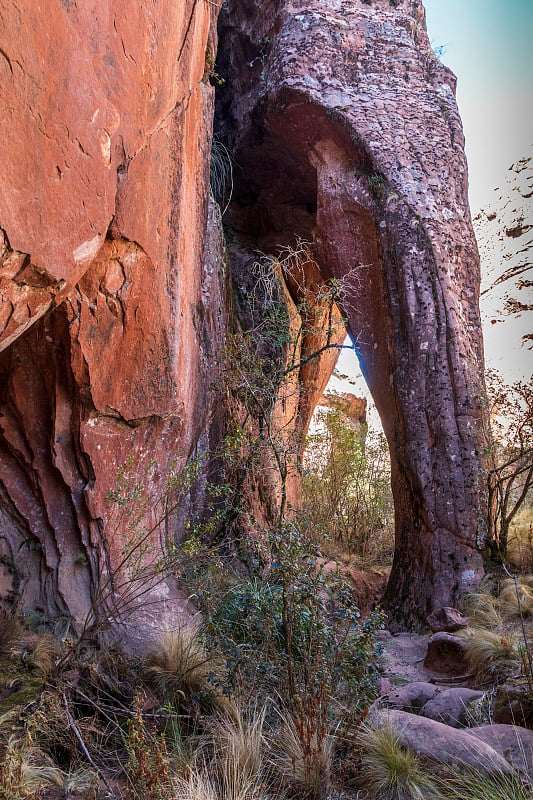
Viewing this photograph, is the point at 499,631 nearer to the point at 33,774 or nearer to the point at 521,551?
the point at 521,551

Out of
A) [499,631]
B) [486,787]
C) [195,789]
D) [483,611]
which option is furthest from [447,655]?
[195,789]

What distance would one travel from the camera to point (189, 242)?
18.3 ft

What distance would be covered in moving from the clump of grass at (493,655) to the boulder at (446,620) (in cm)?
91

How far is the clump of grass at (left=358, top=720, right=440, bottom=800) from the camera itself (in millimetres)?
2775

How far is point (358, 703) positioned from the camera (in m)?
3.19

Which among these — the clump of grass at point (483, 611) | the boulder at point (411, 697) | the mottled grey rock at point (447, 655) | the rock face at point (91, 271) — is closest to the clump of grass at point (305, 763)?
the boulder at point (411, 697)

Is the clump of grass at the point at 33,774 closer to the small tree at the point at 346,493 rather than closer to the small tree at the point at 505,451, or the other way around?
the small tree at the point at 505,451

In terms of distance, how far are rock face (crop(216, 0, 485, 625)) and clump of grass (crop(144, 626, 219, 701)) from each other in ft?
10.6

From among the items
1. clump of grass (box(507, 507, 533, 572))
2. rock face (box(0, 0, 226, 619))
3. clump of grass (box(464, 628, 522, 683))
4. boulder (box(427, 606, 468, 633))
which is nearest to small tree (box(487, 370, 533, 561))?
clump of grass (box(507, 507, 533, 572))

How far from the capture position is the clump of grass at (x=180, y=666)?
→ 3701mm

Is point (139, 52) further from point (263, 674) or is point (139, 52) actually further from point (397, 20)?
point (397, 20)

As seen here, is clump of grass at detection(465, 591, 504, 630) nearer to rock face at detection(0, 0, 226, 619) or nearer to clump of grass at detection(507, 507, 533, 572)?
clump of grass at detection(507, 507, 533, 572)

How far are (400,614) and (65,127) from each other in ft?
18.5

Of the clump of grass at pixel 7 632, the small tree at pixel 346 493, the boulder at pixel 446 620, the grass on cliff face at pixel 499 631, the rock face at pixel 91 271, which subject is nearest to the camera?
the rock face at pixel 91 271
